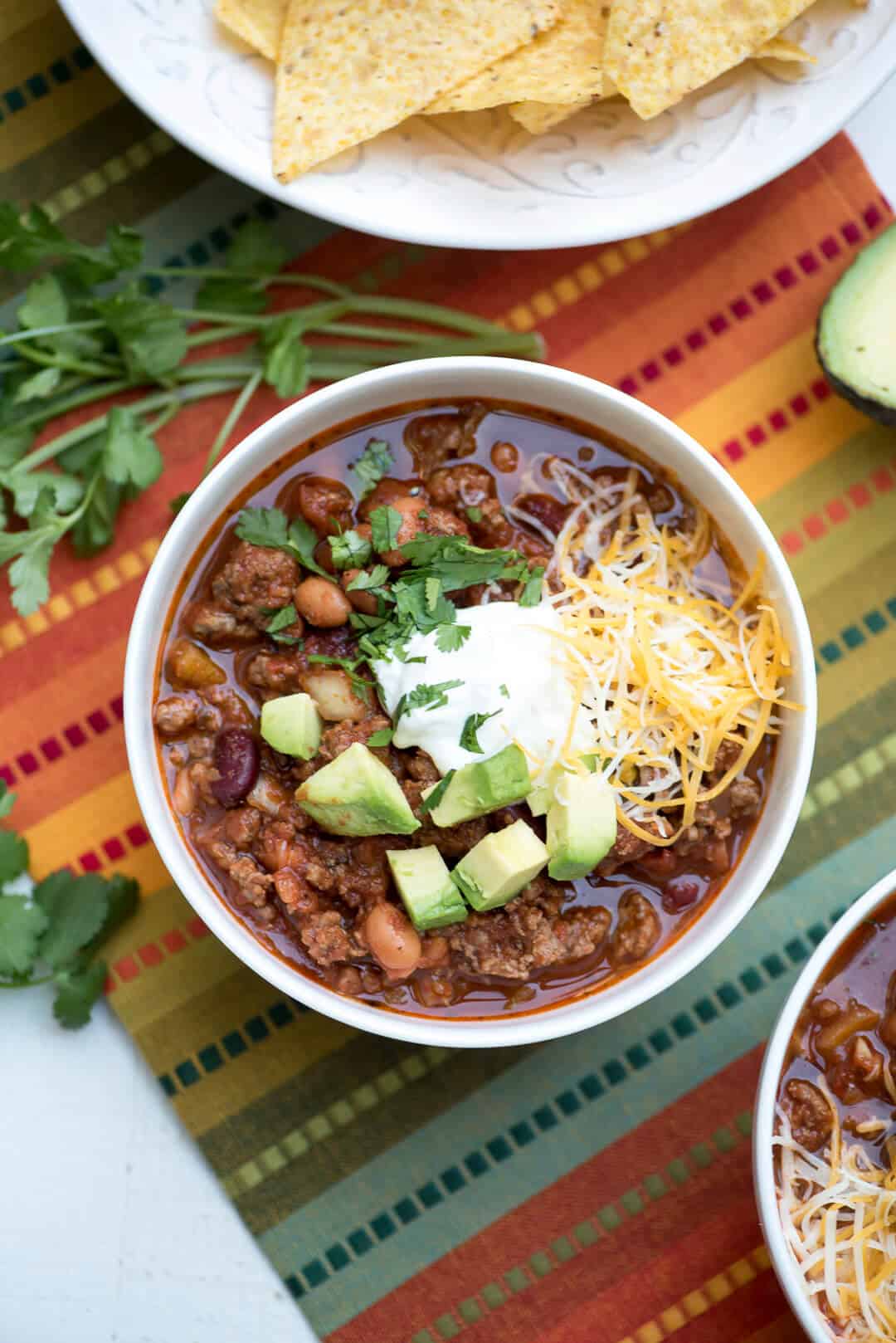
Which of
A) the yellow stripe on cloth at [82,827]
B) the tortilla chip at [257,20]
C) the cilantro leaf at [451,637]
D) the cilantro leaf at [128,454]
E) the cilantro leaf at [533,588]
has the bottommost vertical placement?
the yellow stripe on cloth at [82,827]

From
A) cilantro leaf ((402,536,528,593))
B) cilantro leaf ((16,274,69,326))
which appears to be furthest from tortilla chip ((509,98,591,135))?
cilantro leaf ((16,274,69,326))

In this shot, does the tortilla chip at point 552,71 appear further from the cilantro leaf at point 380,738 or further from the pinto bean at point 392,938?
the pinto bean at point 392,938

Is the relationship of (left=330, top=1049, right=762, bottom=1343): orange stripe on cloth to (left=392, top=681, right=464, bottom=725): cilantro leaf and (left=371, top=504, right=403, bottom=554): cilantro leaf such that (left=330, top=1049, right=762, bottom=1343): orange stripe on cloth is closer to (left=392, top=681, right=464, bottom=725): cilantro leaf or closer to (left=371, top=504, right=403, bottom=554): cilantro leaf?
(left=392, top=681, right=464, bottom=725): cilantro leaf

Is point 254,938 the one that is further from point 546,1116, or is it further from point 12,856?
point 546,1116

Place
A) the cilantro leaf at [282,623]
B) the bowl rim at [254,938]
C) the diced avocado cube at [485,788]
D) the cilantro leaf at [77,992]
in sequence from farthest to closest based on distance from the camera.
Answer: the cilantro leaf at [77,992] < the cilantro leaf at [282,623] < the bowl rim at [254,938] < the diced avocado cube at [485,788]

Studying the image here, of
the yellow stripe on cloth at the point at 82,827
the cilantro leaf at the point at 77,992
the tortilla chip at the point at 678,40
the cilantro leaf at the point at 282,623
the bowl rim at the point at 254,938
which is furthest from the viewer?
the yellow stripe on cloth at the point at 82,827

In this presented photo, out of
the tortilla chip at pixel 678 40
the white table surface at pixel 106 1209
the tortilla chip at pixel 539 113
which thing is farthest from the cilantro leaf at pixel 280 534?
the white table surface at pixel 106 1209

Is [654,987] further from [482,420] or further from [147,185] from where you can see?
[147,185]
